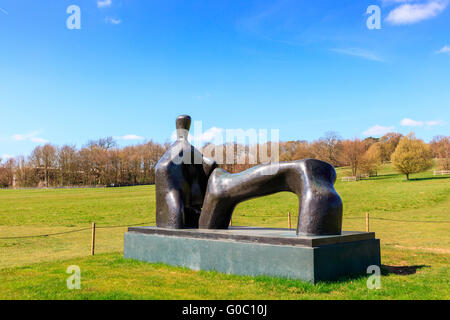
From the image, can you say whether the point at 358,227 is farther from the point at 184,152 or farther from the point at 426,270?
the point at 184,152

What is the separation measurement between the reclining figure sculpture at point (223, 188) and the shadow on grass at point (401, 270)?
1.76m

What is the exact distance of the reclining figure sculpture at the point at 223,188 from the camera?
673 centimetres

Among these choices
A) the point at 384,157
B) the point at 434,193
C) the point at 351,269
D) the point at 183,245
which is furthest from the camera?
the point at 384,157

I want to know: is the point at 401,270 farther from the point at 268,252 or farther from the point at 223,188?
the point at 223,188

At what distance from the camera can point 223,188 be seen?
8.08 metres

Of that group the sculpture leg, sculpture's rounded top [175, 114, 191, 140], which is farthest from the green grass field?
sculpture's rounded top [175, 114, 191, 140]

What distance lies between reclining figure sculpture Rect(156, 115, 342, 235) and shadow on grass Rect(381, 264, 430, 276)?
1.76 meters

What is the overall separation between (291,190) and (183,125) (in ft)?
11.2
